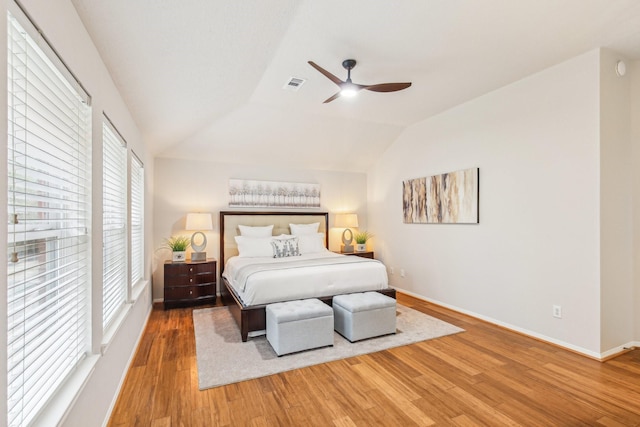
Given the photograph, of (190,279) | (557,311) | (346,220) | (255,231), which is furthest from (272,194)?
(557,311)

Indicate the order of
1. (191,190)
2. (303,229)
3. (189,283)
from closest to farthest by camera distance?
1. (189,283)
2. (191,190)
3. (303,229)

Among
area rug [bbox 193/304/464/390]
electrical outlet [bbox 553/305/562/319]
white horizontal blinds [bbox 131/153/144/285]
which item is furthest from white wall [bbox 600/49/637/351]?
white horizontal blinds [bbox 131/153/144/285]

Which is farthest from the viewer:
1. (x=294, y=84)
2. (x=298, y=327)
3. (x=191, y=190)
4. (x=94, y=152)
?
(x=191, y=190)

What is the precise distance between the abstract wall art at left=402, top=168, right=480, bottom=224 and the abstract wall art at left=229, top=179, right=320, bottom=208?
5.69 feet

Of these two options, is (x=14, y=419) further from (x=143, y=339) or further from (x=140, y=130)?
(x=140, y=130)

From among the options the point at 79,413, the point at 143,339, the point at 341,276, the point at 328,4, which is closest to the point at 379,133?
the point at 341,276

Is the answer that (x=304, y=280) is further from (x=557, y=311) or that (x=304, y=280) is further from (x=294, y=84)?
(x=557, y=311)

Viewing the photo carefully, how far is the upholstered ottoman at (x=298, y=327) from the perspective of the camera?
2975mm

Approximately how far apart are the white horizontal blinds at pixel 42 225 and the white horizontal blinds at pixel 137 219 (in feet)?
6.03

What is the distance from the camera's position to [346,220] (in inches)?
238

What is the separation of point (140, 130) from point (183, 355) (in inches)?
95.0

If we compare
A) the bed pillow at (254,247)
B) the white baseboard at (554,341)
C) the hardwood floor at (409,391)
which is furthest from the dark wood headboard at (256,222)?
the white baseboard at (554,341)

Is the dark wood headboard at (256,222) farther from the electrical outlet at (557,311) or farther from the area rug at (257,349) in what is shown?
the electrical outlet at (557,311)

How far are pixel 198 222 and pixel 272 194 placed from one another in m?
1.41
